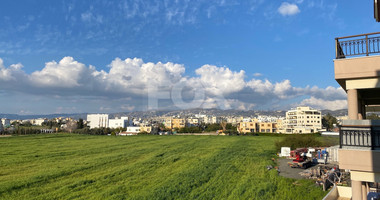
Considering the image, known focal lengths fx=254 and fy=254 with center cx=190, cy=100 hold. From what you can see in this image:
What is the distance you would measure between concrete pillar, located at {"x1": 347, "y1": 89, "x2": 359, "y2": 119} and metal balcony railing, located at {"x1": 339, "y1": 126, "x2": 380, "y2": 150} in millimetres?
542

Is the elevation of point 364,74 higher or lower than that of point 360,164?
higher

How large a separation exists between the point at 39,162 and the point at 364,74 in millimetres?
21575

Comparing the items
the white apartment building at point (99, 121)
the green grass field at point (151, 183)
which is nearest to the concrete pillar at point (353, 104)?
the green grass field at point (151, 183)

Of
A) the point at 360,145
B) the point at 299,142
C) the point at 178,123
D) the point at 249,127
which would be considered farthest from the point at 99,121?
the point at 360,145

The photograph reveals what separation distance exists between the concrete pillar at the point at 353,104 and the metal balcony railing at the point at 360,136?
1.78 feet

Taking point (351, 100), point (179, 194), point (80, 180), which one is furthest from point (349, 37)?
point (80, 180)

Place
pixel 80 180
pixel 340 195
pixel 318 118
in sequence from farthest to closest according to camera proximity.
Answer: pixel 318 118 → pixel 80 180 → pixel 340 195

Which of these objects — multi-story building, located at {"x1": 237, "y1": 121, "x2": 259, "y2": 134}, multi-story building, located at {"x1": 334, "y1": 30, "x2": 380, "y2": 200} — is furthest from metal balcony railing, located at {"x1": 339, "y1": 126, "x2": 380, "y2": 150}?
multi-story building, located at {"x1": 237, "y1": 121, "x2": 259, "y2": 134}

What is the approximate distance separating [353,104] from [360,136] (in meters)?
0.81

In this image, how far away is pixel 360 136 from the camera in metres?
5.22

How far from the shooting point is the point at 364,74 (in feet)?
18.2

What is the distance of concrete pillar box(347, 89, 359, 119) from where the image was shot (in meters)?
5.64

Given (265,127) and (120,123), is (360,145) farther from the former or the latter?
(120,123)

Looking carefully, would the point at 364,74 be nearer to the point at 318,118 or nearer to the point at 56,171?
the point at 56,171
